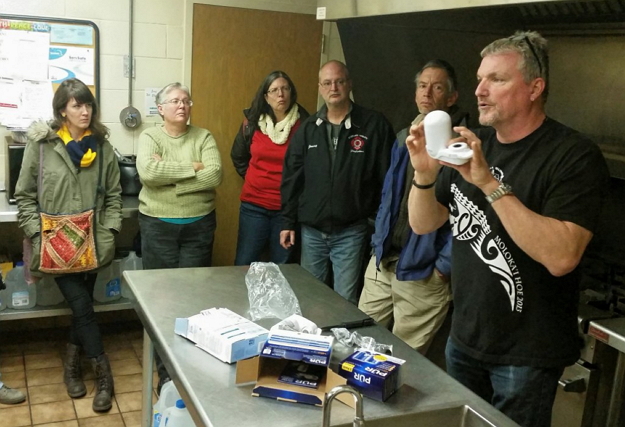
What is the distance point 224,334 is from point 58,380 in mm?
1871

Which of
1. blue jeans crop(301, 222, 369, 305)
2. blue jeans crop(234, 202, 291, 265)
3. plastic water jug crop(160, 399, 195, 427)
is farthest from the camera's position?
blue jeans crop(234, 202, 291, 265)

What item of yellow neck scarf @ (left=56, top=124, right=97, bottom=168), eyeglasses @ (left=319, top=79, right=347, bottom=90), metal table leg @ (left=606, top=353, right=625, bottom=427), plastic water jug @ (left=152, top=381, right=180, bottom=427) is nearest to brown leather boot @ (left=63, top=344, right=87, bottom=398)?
yellow neck scarf @ (left=56, top=124, right=97, bottom=168)

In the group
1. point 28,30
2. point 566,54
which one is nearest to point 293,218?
point 566,54

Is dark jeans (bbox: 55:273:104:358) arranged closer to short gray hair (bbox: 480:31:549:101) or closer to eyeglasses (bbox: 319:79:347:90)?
eyeglasses (bbox: 319:79:347:90)

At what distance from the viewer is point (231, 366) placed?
144 centimetres

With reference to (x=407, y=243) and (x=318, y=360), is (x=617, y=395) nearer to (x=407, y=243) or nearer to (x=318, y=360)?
(x=407, y=243)

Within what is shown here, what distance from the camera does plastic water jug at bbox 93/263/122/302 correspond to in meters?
3.30

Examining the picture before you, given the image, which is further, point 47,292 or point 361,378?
point 47,292

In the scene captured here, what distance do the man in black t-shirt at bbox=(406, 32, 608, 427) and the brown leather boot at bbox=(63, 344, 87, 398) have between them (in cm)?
189

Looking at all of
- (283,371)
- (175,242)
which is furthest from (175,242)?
(283,371)

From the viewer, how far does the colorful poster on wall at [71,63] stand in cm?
325

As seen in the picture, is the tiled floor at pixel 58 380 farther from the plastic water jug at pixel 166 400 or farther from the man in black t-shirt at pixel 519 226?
the man in black t-shirt at pixel 519 226

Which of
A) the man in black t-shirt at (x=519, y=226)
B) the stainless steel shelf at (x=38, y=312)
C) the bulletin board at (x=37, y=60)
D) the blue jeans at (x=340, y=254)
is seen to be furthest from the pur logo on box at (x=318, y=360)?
the bulletin board at (x=37, y=60)

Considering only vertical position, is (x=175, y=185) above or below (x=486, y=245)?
below
